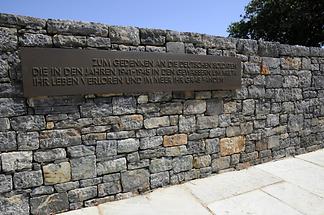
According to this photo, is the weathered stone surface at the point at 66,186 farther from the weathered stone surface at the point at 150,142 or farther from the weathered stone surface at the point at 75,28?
the weathered stone surface at the point at 75,28

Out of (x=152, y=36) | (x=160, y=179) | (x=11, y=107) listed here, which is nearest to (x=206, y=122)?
(x=160, y=179)

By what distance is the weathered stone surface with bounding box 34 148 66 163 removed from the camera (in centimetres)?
281

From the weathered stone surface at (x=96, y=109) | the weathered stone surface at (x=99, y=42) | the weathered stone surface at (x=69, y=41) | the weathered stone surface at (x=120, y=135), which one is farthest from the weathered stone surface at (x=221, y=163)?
the weathered stone surface at (x=69, y=41)

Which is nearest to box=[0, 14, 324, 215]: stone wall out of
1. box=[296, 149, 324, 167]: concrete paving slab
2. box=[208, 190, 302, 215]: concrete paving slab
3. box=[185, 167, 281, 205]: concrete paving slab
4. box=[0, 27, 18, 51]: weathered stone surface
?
box=[0, 27, 18, 51]: weathered stone surface

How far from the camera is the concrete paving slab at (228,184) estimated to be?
3.36 meters

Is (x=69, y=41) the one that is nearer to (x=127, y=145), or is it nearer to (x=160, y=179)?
(x=127, y=145)

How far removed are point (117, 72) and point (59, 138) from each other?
39.2 inches

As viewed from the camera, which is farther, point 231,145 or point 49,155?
point 231,145

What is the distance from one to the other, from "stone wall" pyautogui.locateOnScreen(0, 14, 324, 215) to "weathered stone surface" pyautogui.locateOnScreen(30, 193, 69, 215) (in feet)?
0.04

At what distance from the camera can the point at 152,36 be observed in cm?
331

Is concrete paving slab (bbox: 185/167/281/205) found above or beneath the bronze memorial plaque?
beneath

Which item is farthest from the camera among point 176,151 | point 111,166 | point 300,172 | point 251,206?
point 300,172

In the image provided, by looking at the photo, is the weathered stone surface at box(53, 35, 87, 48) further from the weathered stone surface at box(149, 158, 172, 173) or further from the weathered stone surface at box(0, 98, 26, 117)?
the weathered stone surface at box(149, 158, 172, 173)

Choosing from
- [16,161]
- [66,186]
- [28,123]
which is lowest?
[66,186]
